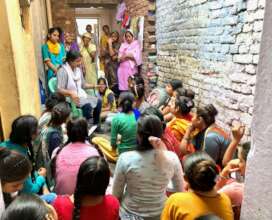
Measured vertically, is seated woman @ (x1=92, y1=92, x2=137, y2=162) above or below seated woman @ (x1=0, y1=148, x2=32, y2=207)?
below

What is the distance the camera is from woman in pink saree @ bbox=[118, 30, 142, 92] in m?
5.95

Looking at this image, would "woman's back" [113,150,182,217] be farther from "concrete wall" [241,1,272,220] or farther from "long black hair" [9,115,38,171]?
"concrete wall" [241,1,272,220]

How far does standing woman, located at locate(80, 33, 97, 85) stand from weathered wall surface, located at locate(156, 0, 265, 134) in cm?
153

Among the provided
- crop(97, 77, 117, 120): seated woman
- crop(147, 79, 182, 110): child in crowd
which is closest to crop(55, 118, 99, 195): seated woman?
crop(147, 79, 182, 110): child in crowd

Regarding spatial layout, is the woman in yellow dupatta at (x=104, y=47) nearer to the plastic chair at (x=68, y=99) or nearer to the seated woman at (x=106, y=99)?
the seated woman at (x=106, y=99)

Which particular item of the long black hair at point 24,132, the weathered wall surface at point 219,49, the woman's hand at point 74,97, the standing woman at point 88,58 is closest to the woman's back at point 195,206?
the long black hair at point 24,132

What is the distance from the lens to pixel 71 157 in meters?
2.03

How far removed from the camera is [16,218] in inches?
39.6

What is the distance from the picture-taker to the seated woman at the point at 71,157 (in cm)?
200

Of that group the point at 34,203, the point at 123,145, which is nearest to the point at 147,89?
the point at 123,145

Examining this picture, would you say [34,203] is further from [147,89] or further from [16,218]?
[147,89]

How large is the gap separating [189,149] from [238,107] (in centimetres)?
76

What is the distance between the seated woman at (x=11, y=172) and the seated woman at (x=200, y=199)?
0.75m

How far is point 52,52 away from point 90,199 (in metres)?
3.55
